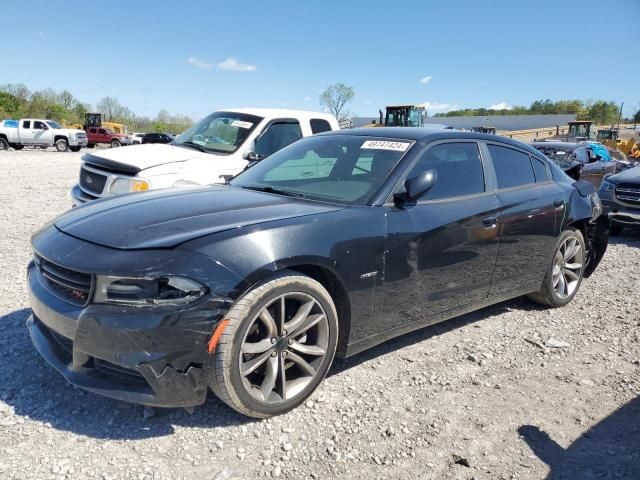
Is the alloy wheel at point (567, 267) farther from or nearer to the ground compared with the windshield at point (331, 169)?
nearer to the ground

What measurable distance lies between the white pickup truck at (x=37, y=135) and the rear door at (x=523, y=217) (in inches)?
1222

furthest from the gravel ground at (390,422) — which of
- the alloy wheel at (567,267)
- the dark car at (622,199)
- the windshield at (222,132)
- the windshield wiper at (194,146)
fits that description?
the dark car at (622,199)

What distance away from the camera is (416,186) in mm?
3129

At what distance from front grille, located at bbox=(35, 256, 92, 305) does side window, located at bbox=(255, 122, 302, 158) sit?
4373 mm

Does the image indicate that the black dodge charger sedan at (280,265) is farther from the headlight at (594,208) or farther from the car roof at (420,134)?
the headlight at (594,208)

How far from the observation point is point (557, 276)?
4656mm

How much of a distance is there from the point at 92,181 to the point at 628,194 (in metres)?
8.14

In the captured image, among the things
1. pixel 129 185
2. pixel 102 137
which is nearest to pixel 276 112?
pixel 129 185

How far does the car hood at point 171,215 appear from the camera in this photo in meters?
2.55

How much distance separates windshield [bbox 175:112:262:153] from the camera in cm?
676

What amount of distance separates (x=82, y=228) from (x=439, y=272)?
2.21 m

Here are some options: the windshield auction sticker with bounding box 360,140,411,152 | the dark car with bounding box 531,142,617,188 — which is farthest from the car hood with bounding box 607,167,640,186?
the windshield auction sticker with bounding box 360,140,411,152

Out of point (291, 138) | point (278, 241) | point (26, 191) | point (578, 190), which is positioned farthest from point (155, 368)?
point (26, 191)

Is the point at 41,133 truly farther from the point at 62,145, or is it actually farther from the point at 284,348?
the point at 284,348
